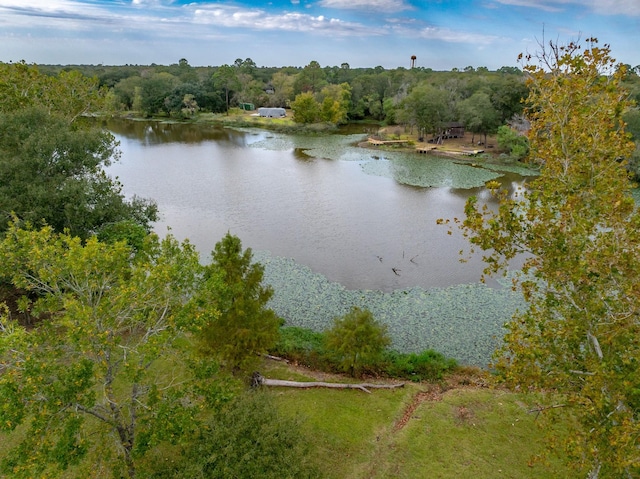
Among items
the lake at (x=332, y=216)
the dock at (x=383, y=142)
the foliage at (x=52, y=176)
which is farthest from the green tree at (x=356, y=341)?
the dock at (x=383, y=142)

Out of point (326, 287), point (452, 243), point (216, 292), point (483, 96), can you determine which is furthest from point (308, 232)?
Result: point (483, 96)

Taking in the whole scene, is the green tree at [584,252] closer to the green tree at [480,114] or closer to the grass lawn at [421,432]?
the grass lawn at [421,432]

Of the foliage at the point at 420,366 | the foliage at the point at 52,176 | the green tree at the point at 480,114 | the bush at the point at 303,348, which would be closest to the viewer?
the foliage at the point at 420,366

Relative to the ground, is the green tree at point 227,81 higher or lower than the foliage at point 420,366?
higher

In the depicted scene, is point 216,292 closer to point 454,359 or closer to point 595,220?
point 595,220

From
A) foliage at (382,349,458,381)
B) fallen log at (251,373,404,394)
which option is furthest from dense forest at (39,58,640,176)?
fallen log at (251,373,404,394)

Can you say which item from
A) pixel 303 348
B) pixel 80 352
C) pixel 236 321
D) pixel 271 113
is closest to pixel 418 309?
pixel 303 348

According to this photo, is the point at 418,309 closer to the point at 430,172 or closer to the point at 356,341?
the point at 356,341

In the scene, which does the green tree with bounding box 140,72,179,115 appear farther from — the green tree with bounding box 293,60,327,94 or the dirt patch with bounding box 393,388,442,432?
the dirt patch with bounding box 393,388,442,432
